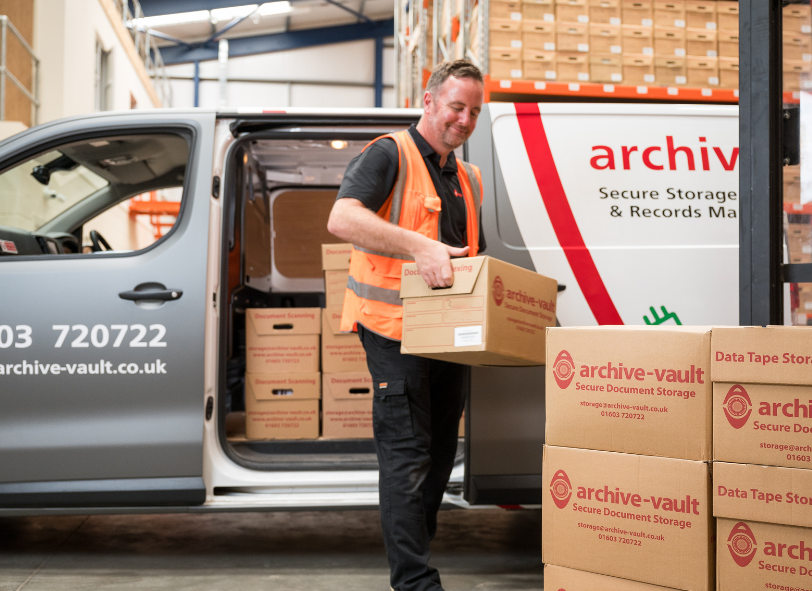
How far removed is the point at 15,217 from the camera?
2.67 m

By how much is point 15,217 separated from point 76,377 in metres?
0.79

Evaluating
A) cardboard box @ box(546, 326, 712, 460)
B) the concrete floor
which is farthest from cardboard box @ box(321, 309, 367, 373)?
cardboard box @ box(546, 326, 712, 460)

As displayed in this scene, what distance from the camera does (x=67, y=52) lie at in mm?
7680

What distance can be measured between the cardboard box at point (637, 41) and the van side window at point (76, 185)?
209 cm

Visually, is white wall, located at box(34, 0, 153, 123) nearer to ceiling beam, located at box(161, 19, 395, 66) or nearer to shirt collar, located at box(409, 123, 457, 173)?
shirt collar, located at box(409, 123, 457, 173)

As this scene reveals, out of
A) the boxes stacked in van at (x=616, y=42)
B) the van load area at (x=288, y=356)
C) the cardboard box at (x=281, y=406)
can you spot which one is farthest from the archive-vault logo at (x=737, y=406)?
the boxes stacked in van at (x=616, y=42)

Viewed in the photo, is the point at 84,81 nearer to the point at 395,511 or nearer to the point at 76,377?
the point at 76,377

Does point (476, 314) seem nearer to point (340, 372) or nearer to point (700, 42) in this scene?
point (340, 372)

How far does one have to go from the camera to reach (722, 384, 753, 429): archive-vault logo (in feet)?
4.64

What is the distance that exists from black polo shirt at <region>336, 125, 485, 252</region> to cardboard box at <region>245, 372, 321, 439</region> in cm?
117

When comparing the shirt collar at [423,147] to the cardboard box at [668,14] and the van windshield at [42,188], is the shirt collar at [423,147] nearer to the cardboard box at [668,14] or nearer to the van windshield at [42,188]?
the van windshield at [42,188]

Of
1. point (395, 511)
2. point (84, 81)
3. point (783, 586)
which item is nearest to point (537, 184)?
point (395, 511)

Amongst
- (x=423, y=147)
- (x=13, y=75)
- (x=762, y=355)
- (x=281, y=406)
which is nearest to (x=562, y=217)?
(x=423, y=147)

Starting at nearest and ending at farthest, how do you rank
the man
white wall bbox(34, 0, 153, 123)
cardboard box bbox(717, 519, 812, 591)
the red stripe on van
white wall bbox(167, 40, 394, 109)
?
cardboard box bbox(717, 519, 812, 591) → the man → the red stripe on van → white wall bbox(34, 0, 153, 123) → white wall bbox(167, 40, 394, 109)
